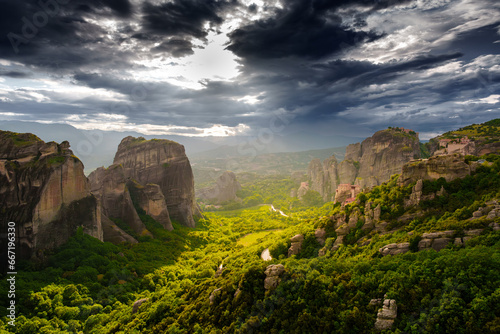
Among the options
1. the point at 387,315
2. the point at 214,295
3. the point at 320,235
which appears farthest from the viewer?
the point at 320,235

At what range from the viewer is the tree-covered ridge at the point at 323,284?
22766 millimetres

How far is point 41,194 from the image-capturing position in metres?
48.7

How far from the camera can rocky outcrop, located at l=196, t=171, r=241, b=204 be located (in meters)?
169

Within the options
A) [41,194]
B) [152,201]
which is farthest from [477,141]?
[41,194]

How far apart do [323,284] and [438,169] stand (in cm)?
2520

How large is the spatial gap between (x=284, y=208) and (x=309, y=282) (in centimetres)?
11468

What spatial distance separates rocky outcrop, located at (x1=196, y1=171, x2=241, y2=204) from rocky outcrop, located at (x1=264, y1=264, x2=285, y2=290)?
134 m

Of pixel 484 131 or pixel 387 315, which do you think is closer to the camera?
pixel 387 315

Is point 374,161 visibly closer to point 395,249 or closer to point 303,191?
point 303,191

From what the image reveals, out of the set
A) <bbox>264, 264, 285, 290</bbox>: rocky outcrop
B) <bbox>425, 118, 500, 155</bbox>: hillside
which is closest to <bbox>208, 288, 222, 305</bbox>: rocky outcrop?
<bbox>264, 264, 285, 290</bbox>: rocky outcrop

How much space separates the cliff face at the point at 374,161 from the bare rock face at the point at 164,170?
207 feet

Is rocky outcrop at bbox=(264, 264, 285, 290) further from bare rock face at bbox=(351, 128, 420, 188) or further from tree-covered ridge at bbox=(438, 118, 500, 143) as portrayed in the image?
bare rock face at bbox=(351, 128, 420, 188)

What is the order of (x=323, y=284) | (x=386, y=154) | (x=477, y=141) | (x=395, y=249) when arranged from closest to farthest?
(x=323, y=284), (x=395, y=249), (x=477, y=141), (x=386, y=154)

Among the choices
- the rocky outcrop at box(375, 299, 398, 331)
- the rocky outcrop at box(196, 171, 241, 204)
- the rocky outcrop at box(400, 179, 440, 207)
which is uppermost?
the rocky outcrop at box(400, 179, 440, 207)
